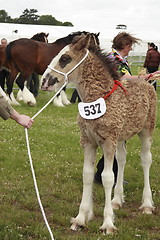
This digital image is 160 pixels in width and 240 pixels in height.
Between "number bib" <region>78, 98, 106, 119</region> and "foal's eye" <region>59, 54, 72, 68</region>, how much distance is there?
554mm

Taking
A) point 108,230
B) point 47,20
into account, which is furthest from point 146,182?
point 47,20

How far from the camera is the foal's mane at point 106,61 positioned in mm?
4957

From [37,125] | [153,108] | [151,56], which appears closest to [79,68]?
[153,108]

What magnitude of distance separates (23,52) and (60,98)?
2129 mm

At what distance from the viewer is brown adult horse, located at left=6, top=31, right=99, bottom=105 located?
45.3 ft

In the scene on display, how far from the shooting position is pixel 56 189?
636 cm

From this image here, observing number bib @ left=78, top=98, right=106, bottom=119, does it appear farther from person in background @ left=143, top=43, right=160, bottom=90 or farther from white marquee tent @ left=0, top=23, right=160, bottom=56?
white marquee tent @ left=0, top=23, right=160, bottom=56

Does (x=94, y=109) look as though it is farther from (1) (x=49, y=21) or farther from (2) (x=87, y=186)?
(1) (x=49, y=21)

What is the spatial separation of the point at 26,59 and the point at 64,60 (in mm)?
9288

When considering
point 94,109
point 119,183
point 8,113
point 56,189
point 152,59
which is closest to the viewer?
point 8,113

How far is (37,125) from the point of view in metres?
10.9

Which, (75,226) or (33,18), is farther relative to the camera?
(33,18)

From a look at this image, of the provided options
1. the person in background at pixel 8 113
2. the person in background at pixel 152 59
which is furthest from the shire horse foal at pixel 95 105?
the person in background at pixel 152 59

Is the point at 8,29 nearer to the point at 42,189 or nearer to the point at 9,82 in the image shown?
the point at 9,82
